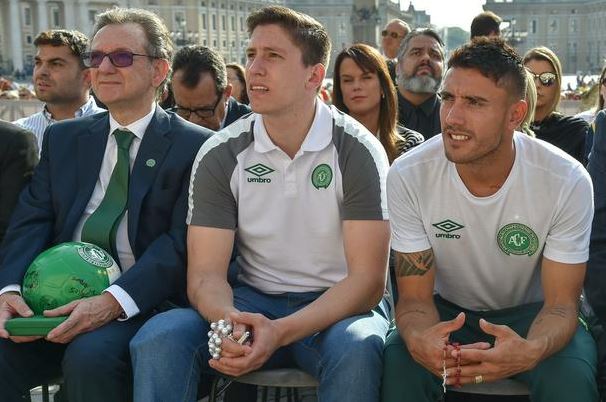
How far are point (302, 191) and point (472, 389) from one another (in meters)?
0.98

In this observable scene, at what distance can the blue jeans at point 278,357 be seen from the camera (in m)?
3.03

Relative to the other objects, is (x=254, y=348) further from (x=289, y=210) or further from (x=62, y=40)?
(x=62, y=40)

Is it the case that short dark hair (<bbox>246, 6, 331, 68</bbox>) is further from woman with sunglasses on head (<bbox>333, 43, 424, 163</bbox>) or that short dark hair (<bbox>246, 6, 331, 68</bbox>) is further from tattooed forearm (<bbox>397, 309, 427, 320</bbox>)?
woman with sunglasses on head (<bbox>333, 43, 424, 163</bbox>)

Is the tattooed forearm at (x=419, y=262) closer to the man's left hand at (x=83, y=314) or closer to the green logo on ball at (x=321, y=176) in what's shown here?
the green logo on ball at (x=321, y=176)

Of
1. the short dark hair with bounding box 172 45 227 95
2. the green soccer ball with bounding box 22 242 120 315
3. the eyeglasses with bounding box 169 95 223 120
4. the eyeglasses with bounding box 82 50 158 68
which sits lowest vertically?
the green soccer ball with bounding box 22 242 120 315

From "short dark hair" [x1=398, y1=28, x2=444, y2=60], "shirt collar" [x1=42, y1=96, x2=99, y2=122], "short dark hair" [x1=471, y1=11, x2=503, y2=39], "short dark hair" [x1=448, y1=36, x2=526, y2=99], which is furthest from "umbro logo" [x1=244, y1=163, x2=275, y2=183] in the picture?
"short dark hair" [x1=471, y1=11, x2=503, y2=39]

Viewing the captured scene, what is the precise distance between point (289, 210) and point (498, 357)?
992 mm

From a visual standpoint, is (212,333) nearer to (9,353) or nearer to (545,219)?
(9,353)

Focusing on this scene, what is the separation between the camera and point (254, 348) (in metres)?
3.02

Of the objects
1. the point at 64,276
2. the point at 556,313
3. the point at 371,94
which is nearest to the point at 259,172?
the point at 64,276

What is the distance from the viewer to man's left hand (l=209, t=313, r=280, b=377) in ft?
9.88

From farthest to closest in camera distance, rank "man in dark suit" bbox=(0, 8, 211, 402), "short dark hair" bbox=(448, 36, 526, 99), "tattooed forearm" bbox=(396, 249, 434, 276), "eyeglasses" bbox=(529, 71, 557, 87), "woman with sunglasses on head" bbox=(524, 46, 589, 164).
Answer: "eyeglasses" bbox=(529, 71, 557, 87), "woman with sunglasses on head" bbox=(524, 46, 589, 164), "man in dark suit" bbox=(0, 8, 211, 402), "tattooed forearm" bbox=(396, 249, 434, 276), "short dark hair" bbox=(448, 36, 526, 99)

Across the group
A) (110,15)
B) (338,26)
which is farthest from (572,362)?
(338,26)

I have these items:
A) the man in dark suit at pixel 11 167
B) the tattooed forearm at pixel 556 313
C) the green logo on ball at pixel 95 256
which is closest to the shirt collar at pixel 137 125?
the man in dark suit at pixel 11 167
